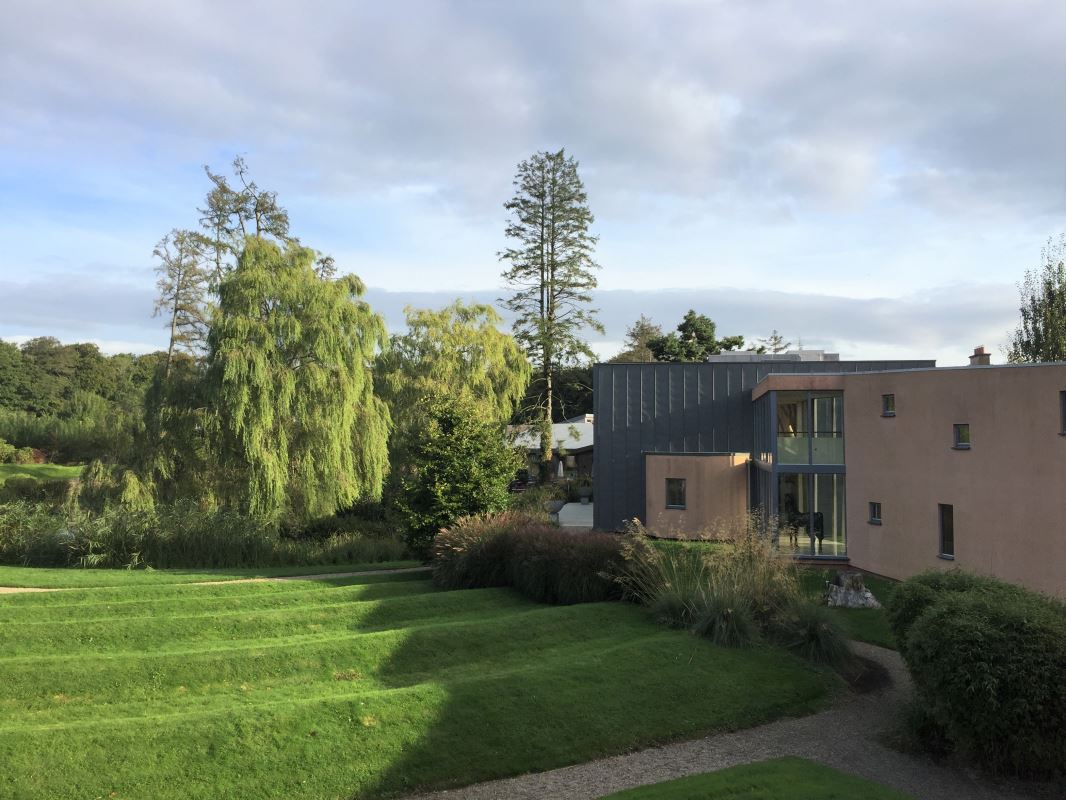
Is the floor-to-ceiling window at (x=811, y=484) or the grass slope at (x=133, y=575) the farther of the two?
the floor-to-ceiling window at (x=811, y=484)

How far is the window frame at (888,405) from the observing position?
17.3 m

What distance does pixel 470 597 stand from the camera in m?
13.5

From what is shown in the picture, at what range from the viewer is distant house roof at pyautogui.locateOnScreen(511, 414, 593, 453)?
120 ft

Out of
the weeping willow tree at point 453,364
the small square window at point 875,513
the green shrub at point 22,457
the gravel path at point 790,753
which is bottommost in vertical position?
the gravel path at point 790,753

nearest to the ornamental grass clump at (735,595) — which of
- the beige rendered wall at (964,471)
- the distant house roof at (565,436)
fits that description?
the beige rendered wall at (964,471)

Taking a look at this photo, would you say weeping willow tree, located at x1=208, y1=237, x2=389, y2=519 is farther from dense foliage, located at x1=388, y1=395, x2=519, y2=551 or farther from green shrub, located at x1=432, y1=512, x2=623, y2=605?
green shrub, located at x1=432, y1=512, x2=623, y2=605

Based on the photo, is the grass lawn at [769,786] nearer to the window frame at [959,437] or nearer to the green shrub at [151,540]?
the window frame at [959,437]

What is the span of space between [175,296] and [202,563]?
47.5 feet

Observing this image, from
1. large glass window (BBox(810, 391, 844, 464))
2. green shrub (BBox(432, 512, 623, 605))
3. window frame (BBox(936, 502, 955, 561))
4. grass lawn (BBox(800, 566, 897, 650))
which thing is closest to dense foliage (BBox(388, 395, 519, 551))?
green shrub (BBox(432, 512, 623, 605))

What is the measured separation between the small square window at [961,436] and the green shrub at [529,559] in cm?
681

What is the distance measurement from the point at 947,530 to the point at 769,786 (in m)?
10.3

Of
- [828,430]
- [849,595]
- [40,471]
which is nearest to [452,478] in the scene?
[849,595]

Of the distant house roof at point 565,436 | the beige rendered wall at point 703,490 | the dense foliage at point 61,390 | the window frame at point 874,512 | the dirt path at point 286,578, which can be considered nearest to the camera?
the dirt path at point 286,578

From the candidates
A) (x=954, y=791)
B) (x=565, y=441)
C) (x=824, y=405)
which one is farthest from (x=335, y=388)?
(x=565, y=441)
